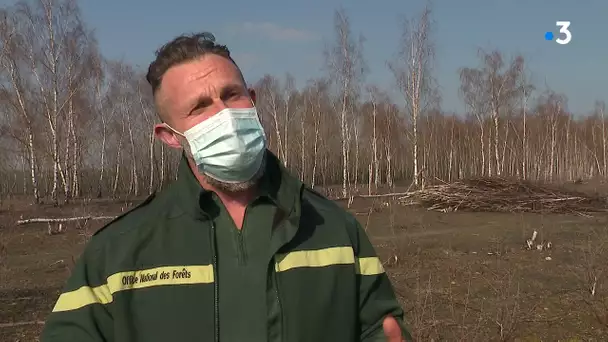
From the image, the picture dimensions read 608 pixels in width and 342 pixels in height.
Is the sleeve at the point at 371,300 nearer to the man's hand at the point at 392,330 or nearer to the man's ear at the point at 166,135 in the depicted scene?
the man's hand at the point at 392,330

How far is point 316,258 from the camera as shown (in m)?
1.68

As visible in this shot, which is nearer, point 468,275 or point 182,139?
point 182,139

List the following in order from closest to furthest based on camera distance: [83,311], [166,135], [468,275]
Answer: [83,311], [166,135], [468,275]

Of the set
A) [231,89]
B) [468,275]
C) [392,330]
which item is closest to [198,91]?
[231,89]

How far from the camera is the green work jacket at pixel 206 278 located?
152 cm

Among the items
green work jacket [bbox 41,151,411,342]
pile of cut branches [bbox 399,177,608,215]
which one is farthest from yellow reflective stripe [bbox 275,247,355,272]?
pile of cut branches [bbox 399,177,608,215]

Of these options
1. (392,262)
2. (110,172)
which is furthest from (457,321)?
(110,172)

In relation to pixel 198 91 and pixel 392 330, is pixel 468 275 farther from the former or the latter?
pixel 198 91

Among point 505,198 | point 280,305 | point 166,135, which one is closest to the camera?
point 280,305

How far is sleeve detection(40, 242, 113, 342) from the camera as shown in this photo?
4.88 feet

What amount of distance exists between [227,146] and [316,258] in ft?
1.47

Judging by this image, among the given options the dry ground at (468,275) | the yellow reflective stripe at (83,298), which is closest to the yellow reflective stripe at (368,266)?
the yellow reflective stripe at (83,298)

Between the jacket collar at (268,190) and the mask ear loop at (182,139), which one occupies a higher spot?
the mask ear loop at (182,139)

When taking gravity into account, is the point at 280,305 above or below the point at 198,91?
below
